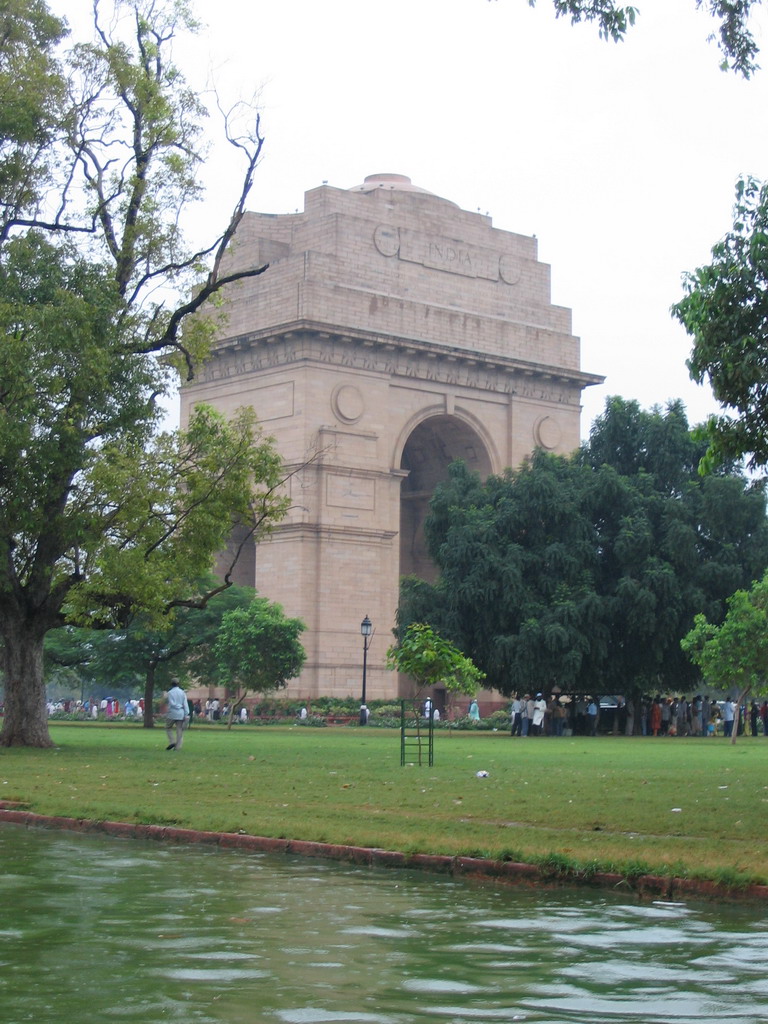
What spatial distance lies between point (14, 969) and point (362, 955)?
1.52 meters

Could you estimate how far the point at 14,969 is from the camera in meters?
6.38

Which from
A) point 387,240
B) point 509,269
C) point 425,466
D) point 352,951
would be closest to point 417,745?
point 352,951

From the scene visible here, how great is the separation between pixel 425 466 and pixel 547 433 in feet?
17.7

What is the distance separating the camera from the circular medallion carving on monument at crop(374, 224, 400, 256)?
5881 centimetres

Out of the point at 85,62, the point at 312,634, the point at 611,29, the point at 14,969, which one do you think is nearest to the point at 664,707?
the point at 312,634

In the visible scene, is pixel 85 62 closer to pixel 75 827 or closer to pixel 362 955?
pixel 75 827

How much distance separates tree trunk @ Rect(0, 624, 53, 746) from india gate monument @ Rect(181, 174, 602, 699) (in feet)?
87.7

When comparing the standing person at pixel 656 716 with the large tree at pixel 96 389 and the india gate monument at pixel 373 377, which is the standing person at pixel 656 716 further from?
the large tree at pixel 96 389

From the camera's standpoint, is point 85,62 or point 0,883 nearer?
point 0,883

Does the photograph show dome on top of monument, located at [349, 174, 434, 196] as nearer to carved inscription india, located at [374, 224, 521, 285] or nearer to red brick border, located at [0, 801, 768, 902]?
carved inscription india, located at [374, 224, 521, 285]

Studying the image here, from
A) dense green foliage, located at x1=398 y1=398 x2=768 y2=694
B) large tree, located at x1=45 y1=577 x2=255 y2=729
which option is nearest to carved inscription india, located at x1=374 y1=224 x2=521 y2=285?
dense green foliage, located at x1=398 y1=398 x2=768 y2=694

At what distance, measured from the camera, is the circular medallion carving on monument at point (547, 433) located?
208 feet

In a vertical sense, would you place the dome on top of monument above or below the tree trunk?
above

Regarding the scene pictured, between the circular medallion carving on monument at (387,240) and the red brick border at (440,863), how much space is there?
4742cm
